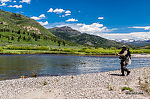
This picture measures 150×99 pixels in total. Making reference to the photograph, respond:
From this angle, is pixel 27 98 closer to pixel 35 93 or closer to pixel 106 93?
pixel 35 93

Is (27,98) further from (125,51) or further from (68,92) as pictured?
(125,51)

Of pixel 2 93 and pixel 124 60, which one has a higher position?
pixel 124 60

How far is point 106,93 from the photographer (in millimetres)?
15039

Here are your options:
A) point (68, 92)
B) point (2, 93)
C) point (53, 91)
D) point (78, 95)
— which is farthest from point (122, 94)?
point (2, 93)

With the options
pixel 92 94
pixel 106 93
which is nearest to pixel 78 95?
pixel 92 94

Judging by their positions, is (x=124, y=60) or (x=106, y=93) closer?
(x=106, y=93)

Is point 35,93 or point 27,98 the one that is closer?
point 27,98

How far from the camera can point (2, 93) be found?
15984 millimetres

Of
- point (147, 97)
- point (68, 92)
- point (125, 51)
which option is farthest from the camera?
point (125, 51)

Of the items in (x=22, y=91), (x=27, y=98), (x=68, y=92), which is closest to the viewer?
(x=27, y=98)

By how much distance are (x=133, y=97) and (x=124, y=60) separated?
35.3 ft

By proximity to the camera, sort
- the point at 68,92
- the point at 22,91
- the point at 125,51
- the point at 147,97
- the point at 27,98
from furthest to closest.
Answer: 1. the point at 125,51
2. the point at 22,91
3. the point at 68,92
4. the point at 27,98
5. the point at 147,97

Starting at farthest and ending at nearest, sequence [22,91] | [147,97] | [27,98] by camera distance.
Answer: [22,91] → [27,98] → [147,97]

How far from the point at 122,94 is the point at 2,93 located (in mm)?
11100
